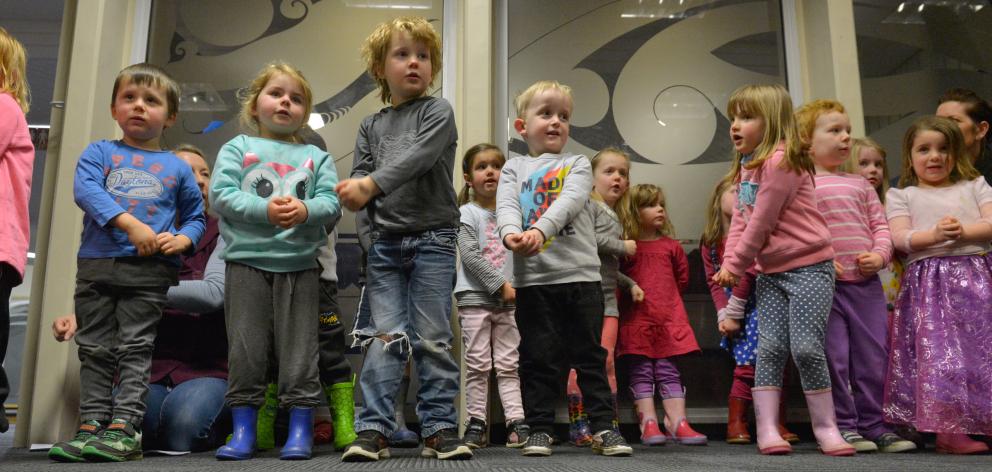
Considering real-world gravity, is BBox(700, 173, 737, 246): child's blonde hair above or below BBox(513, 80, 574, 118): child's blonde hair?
below

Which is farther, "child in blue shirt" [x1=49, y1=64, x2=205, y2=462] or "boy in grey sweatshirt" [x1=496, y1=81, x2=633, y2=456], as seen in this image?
"boy in grey sweatshirt" [x1=496, y1=81, x2=633, y2=456]

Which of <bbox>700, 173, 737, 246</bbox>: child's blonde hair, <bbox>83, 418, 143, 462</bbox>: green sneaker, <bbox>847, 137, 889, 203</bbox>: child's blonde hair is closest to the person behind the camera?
<bbox>83, 418, 143, 462</bbox>: green sneaker

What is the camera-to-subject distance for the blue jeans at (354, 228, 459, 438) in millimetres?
1898

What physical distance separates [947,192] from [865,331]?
598 millimetres

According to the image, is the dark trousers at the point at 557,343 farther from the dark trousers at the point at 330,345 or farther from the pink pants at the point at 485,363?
the dark trousers at the point at 330,345

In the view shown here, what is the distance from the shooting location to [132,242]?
2.00 meters

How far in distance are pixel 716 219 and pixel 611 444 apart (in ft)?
4.22

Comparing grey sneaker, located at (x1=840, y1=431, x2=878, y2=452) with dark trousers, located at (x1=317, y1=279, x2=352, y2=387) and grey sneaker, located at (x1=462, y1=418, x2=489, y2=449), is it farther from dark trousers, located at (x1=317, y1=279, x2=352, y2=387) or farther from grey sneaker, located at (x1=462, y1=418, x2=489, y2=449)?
dark trousers, located at (x1=317, y1=279, x2=352, y2=387)

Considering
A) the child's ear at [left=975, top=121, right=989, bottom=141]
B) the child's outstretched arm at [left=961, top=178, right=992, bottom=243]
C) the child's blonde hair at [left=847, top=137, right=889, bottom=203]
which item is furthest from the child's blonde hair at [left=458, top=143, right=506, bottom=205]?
the child's ear at [left=975, top=121, right=989, bottom=141]

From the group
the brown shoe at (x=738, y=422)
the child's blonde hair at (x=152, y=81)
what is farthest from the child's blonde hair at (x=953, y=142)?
the child's blonde hair at (x=152, y=81)

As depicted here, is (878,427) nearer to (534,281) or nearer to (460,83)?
(534,281)

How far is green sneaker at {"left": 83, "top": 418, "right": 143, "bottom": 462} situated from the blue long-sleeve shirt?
19.1 inches

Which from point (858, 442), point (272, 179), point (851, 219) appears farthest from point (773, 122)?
point (272, 179)

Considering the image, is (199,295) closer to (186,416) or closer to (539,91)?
(186,416)
